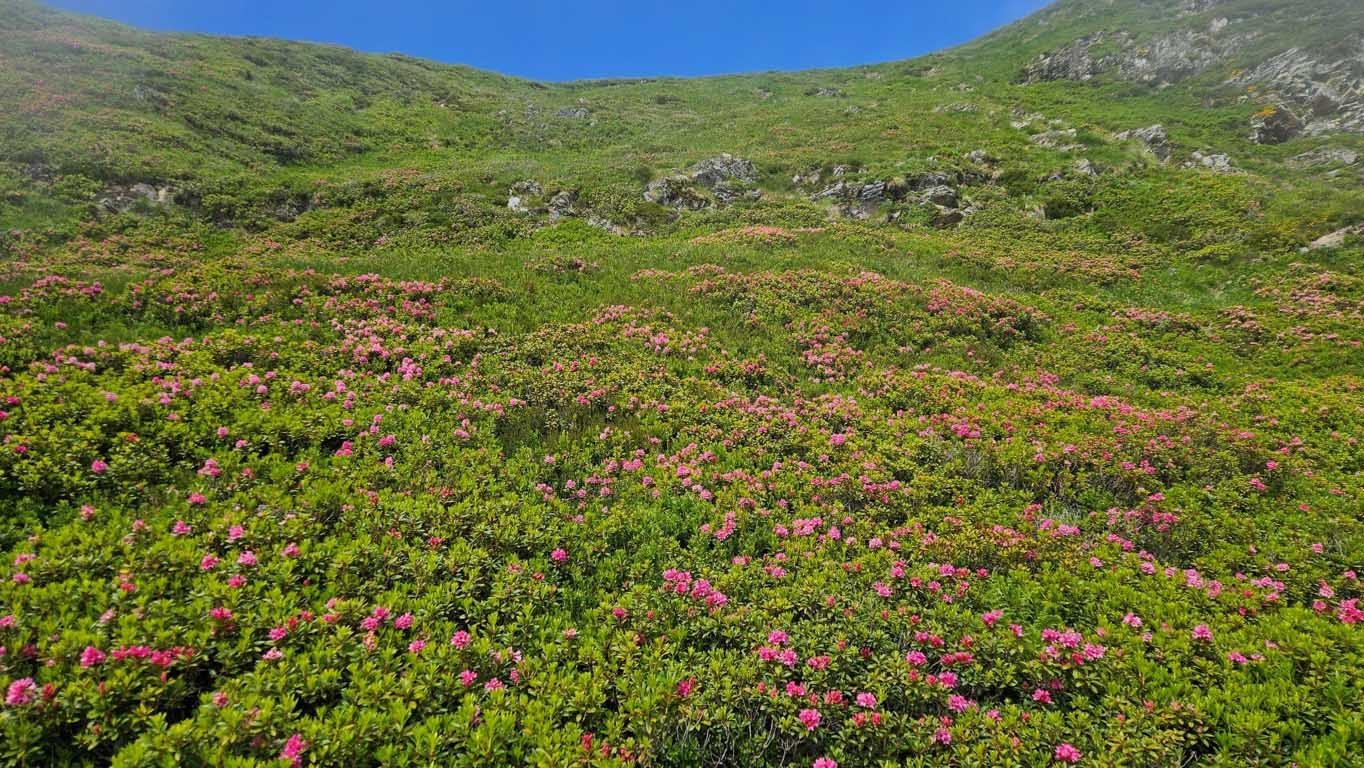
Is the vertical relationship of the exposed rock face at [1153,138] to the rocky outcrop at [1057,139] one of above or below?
below

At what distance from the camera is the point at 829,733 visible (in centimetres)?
438

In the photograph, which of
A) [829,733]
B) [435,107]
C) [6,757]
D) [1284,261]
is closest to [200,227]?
[6,757]

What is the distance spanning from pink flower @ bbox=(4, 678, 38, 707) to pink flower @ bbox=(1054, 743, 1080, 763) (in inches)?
291

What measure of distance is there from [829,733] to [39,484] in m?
8.96

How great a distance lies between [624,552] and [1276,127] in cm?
4920

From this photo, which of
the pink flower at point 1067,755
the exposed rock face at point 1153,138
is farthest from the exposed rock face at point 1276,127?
the pink flower at point 1067,755

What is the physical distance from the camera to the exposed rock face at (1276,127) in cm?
3177

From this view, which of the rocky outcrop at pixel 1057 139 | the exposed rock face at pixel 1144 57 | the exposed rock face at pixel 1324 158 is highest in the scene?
the exposed rock face at pixel 1144 57

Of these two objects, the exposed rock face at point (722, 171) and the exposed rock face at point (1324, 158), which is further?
the exposed rock face at point (722, 171)

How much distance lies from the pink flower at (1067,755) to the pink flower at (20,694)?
24.2 ft

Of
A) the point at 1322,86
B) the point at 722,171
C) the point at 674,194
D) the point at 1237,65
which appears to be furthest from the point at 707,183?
the point at 1237,65

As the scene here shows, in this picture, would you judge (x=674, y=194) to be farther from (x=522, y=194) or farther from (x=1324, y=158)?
(x=1324, y=158)

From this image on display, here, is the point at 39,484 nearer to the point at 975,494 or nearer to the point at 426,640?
the point at 426,640

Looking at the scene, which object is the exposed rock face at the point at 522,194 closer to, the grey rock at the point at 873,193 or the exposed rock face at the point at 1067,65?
the grey rock at the point at 873,193
